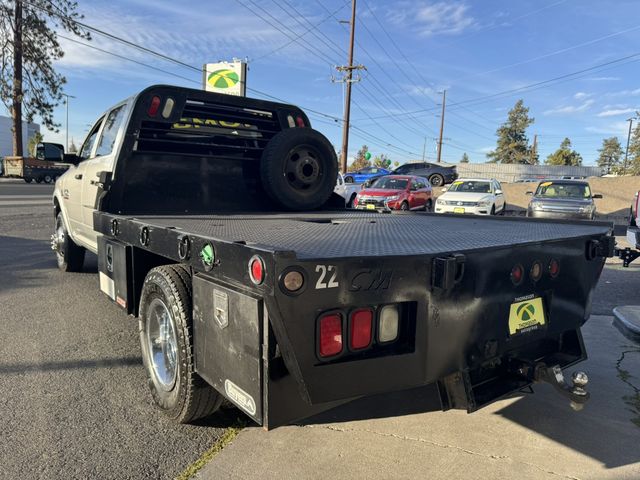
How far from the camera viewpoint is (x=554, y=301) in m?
2.71

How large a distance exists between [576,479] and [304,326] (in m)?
1.76

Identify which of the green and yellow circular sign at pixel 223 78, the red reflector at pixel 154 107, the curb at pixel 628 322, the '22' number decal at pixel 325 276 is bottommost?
the curb at pixel 628 322

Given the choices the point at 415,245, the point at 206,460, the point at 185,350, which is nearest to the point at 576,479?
the point at 415,245

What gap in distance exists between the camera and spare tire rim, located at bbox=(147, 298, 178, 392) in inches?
112

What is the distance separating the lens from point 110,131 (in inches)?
186

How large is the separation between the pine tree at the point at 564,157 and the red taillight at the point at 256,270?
323 ft

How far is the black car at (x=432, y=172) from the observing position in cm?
3123

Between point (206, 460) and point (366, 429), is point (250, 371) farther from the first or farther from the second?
point (366, 429)

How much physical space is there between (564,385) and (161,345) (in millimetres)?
2426

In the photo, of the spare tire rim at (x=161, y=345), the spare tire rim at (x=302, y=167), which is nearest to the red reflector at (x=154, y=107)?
the spare tire rim at (x=302, y=167)

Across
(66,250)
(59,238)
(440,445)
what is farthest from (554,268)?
(59,238)

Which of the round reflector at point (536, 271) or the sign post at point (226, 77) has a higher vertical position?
the sign post at point (226, 77)

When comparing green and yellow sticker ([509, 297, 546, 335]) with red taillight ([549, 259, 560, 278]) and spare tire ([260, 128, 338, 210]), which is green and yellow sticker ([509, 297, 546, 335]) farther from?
spare tire ([260, 128, 338, 210])

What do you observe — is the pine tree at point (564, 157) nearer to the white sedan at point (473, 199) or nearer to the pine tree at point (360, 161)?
the pine tree at point (360, 161)
